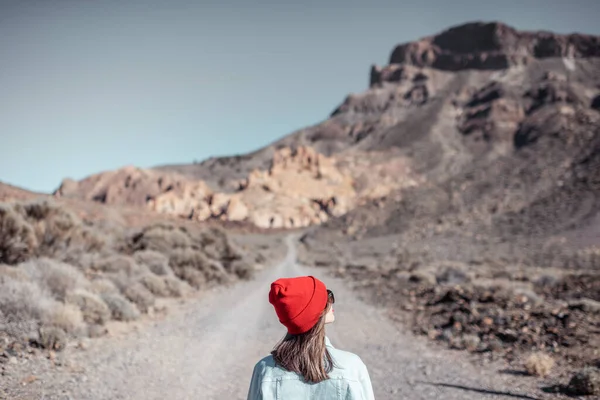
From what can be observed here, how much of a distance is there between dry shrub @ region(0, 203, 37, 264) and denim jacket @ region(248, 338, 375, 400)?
8986mm

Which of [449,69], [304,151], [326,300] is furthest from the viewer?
[449,69]

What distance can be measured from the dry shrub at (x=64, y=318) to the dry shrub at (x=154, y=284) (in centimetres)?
456

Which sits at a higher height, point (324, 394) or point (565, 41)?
point (565, 41)

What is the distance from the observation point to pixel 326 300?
2.13 meters

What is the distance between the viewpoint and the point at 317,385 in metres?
2.00

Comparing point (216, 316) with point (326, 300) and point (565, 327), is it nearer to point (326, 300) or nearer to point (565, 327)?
point (565, 327)

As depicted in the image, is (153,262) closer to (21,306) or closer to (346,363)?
(21,306)

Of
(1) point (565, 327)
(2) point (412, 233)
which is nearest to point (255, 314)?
(1) point (565, 327)

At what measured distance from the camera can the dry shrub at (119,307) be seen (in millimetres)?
8570

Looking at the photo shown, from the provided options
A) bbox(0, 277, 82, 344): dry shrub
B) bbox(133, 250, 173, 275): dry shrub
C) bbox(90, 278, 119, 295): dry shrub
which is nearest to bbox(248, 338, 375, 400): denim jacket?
bbox(0, 277, 82, 344): dry shrub

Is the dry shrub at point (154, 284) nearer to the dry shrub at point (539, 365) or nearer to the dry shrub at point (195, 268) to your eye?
the dry shrub at point (195, 268)

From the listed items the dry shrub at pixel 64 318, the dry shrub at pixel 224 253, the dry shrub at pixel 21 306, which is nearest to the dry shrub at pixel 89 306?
the dry shrub at pixel 64 318

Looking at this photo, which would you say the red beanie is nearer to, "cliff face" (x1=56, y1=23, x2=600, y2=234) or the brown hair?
the brown hair

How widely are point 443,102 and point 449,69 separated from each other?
5494 cm
